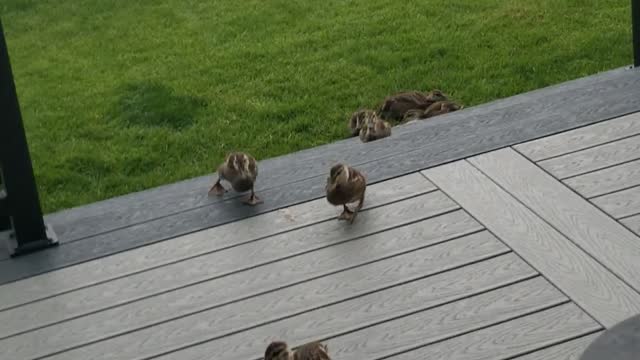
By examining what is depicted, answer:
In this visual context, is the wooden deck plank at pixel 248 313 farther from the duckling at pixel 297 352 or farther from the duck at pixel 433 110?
the duck at pixel 433 110

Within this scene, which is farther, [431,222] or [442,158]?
[442,158]

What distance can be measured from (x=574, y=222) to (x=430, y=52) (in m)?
3.44

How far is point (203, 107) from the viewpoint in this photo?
724cm

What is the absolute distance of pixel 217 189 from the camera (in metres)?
4.96

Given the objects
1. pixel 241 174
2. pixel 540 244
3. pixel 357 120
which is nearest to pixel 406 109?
pixel 357 120

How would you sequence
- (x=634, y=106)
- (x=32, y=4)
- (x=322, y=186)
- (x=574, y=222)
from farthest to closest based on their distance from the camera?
1. (x=32, y=4)
2. (x=634, y=106)
3. (x=322, y=186)
4. (x=574, y=222)

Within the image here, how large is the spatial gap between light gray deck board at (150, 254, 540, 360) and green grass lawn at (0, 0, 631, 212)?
7.99ft

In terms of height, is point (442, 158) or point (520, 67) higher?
point (442, 158)

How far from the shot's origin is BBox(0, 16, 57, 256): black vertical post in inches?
174

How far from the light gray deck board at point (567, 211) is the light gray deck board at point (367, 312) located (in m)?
0.26

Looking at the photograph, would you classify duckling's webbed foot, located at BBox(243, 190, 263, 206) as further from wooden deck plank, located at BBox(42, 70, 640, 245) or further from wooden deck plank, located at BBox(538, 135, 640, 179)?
wooden deck plank, located at BBox(538, 135, 640, 179)

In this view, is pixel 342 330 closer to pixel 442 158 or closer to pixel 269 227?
pixel 269 227

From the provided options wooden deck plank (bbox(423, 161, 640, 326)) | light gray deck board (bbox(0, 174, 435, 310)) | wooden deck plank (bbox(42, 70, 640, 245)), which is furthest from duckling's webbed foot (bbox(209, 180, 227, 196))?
wooden deck plank (bbox(423, 161, 640, 326))

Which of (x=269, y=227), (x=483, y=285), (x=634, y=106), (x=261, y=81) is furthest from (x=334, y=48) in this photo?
(x=483, y=285)
